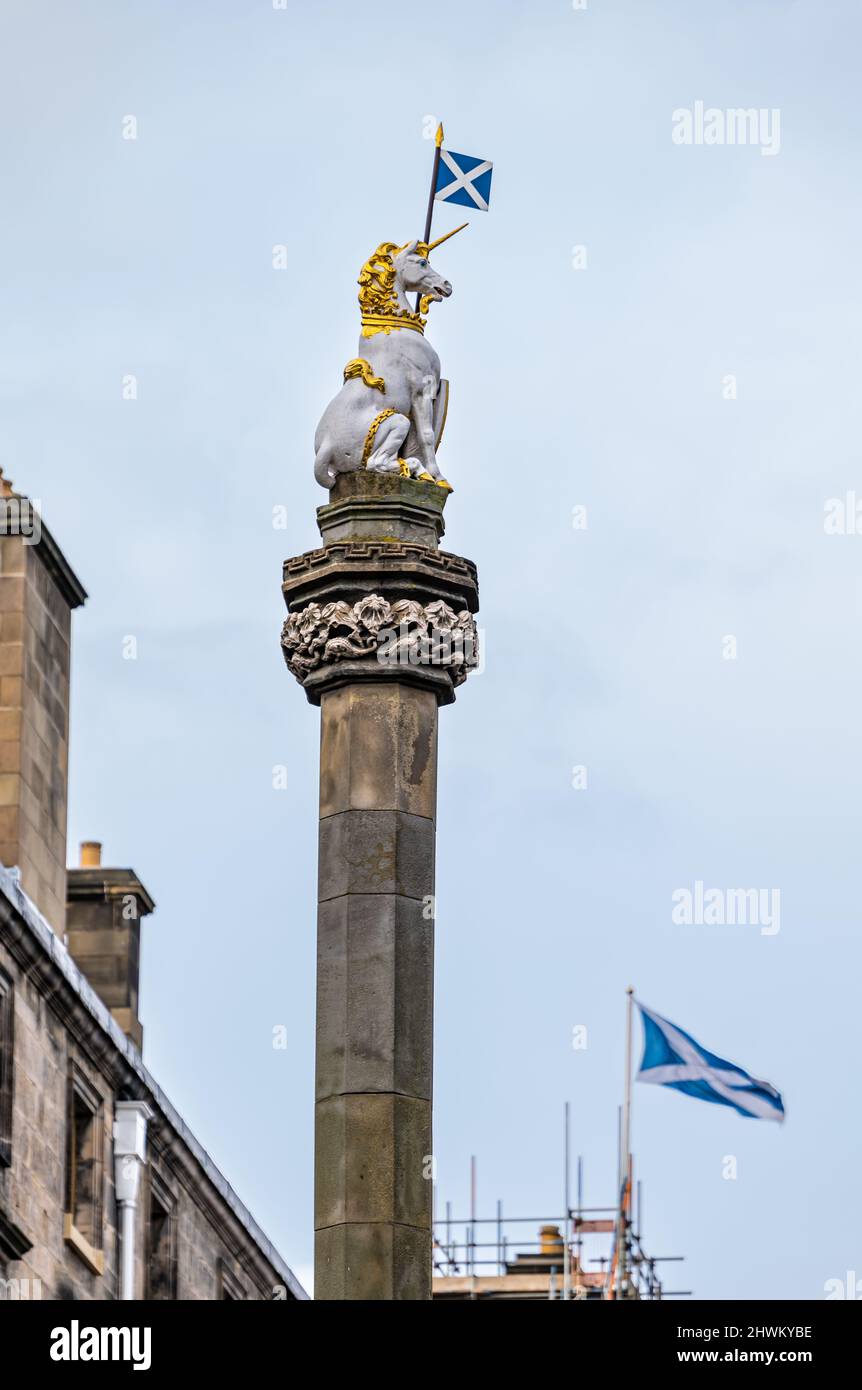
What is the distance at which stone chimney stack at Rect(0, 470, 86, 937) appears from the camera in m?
50.3

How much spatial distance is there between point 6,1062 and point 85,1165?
4296 millimetres

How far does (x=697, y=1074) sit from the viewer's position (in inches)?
2034

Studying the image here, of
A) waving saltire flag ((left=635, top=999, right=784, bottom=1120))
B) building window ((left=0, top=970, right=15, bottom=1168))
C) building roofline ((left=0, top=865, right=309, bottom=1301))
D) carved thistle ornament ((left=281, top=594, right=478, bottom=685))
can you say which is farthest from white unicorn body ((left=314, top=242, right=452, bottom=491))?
waving saltire flag ((left=635, top=999, right=784, bottom=1120))

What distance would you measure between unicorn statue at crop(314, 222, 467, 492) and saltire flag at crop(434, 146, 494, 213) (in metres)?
0.23

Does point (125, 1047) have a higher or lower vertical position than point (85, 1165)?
higher

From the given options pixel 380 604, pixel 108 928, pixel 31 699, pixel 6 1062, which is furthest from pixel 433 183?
pixel 108 928

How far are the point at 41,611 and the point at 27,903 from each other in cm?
643

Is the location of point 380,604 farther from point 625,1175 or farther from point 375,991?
Result: point 625,1175

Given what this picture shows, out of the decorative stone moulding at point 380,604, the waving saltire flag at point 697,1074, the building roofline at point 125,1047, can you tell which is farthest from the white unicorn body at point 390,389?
the waving saltire flag at point 697,1074

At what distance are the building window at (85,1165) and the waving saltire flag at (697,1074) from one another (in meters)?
7.13

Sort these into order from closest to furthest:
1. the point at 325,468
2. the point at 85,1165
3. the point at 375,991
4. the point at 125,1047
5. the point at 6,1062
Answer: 1. the point at 375,991
2. the point at 325,468
3. the point at 6,1062
4. the point at 85,1165
5. the point at 125,1047
